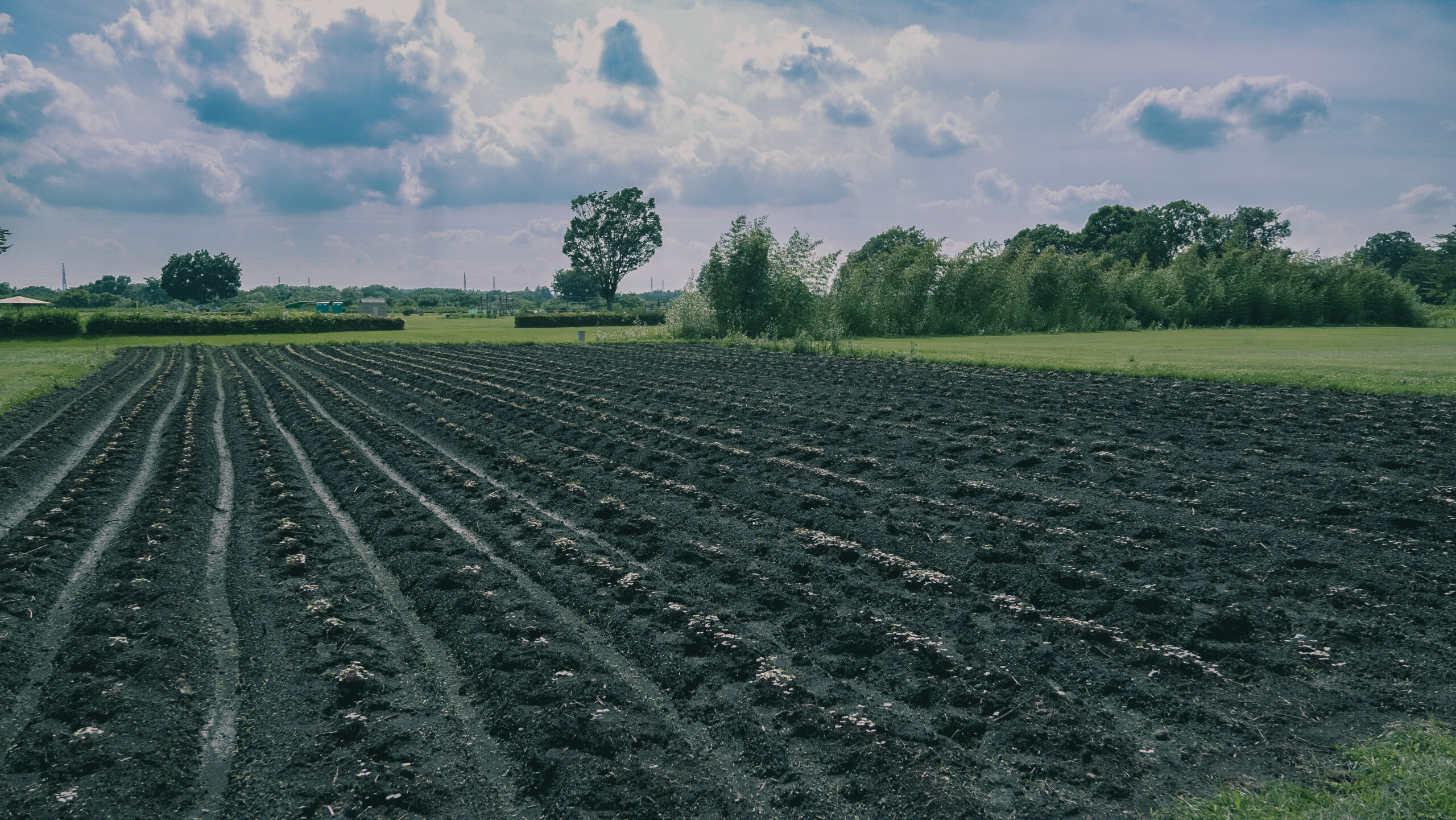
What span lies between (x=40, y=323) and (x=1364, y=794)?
177ft

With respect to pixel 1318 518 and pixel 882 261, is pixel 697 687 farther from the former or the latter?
pixel 882 261

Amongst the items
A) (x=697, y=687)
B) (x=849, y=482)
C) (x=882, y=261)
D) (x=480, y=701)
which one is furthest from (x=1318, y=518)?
(x=882, y=261)

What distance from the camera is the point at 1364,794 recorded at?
11.1ft

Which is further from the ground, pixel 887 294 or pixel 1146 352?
pixel 887 294

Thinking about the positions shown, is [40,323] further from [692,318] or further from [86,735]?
[86,735]

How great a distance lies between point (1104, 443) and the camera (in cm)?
1072

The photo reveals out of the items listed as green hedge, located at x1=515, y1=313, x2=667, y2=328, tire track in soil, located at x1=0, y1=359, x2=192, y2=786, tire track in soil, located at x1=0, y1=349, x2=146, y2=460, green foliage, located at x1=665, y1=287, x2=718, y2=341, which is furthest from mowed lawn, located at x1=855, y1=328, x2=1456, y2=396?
green hedge, located at x1=515, y1=313, x2=667, y2=328

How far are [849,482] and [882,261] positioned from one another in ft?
133

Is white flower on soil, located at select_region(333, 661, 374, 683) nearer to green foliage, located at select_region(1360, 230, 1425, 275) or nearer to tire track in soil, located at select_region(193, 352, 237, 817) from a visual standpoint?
tire track in soil, located at select_region(193, 352, 237, 817)

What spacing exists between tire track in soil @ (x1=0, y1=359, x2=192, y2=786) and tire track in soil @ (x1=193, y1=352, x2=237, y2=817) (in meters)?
0.84

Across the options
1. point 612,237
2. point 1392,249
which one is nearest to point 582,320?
point 612,237

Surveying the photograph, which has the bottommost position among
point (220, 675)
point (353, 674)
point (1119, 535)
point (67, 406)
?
point (220, 675)

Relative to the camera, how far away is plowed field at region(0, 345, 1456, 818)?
12.2 feet

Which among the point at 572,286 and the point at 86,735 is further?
the point at 572,286
